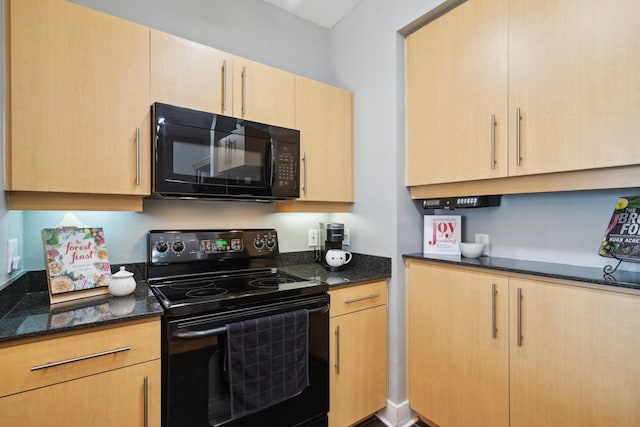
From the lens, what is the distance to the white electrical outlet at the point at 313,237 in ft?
7.62

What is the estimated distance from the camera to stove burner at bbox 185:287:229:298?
4.56 ft

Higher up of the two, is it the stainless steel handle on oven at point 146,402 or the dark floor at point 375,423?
the stainless steel handle on oven at point 146,402

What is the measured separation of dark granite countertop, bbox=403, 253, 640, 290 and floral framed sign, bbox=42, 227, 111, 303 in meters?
1.64

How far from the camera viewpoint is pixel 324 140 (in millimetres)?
2055

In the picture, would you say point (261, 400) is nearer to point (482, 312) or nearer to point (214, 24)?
point (482, 312)

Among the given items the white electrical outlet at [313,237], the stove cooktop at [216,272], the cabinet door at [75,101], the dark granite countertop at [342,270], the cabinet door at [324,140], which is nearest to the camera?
the cabinet door at [75,101]

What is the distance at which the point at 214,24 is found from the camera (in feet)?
6.50

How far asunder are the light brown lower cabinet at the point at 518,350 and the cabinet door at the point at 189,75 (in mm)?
1468

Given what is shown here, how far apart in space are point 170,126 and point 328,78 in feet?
4.77

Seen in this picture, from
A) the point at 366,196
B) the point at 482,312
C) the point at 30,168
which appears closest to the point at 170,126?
the point at 30,168

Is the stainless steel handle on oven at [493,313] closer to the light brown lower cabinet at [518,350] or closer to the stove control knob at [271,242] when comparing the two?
the light brown lower cabinet at [518,350]

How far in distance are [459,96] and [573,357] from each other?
1.31 m

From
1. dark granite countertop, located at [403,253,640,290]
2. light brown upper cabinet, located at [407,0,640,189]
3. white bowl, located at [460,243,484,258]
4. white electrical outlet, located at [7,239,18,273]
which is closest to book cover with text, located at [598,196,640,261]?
dark granite countertop, located at [403,253,640,290]

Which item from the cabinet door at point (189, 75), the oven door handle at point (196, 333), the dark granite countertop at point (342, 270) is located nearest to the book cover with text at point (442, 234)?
the dark granite countertop at point (342, 270)
